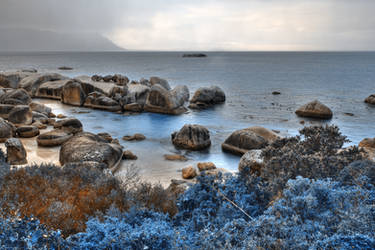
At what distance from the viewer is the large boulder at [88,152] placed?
524 inches

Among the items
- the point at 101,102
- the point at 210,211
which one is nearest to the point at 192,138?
the point at 210,211

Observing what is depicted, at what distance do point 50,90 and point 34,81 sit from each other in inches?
150

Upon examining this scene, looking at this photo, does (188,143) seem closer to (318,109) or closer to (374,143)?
(374,143)

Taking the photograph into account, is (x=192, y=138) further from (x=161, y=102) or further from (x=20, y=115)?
(x=20, y=115)

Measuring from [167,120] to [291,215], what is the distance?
23688mm

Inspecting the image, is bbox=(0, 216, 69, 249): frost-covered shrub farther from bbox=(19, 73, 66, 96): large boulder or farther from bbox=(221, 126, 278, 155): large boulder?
bbox=(19, 73, 66, 96): large boulder

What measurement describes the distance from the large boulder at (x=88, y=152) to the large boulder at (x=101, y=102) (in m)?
14.8

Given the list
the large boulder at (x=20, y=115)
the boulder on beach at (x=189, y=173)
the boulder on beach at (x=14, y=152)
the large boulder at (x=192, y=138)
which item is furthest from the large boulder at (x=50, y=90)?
the boulder on beach at (x=189, y=173)

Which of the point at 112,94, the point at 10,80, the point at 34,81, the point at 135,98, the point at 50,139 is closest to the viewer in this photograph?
the point at 50,139

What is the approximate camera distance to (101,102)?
1171 inches

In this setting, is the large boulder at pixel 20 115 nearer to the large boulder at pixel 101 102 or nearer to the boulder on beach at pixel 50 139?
the boulder on beach at pixel 50 139

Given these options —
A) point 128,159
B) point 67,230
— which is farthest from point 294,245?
point 128,159

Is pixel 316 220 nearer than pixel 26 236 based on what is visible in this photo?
No

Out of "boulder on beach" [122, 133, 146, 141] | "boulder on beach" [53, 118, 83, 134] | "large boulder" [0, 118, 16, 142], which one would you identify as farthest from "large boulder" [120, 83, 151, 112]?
"large boulder" [0, 118, 16, 142]
